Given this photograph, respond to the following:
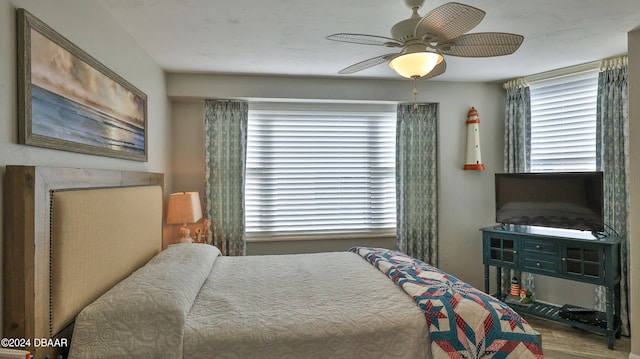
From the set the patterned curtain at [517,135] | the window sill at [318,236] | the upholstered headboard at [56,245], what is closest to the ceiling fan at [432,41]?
the upholstered headboard at [56,245]

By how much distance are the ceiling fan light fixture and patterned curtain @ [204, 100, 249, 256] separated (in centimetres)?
211

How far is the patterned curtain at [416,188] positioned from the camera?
12.4ft

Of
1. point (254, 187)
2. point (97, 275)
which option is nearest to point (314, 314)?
point (97, 275)

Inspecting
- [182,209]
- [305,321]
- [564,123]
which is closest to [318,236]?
[182,209]

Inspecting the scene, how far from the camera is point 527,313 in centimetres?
322

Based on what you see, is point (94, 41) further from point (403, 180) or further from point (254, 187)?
point (403, 180)

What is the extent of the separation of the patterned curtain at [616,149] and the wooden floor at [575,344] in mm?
271

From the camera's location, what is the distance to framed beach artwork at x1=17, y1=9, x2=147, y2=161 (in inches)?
53.9

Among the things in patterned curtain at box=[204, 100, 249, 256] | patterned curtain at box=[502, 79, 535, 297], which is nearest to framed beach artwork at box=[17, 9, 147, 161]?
patterned curtain at box=[204, 100, 249, 256]

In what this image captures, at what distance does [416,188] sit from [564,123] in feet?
5.15

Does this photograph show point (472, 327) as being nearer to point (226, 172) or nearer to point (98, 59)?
point (98, 59)

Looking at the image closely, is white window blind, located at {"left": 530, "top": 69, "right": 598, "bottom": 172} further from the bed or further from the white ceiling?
the bed

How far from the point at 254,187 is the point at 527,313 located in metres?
2.95

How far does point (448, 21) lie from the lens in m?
1.53
